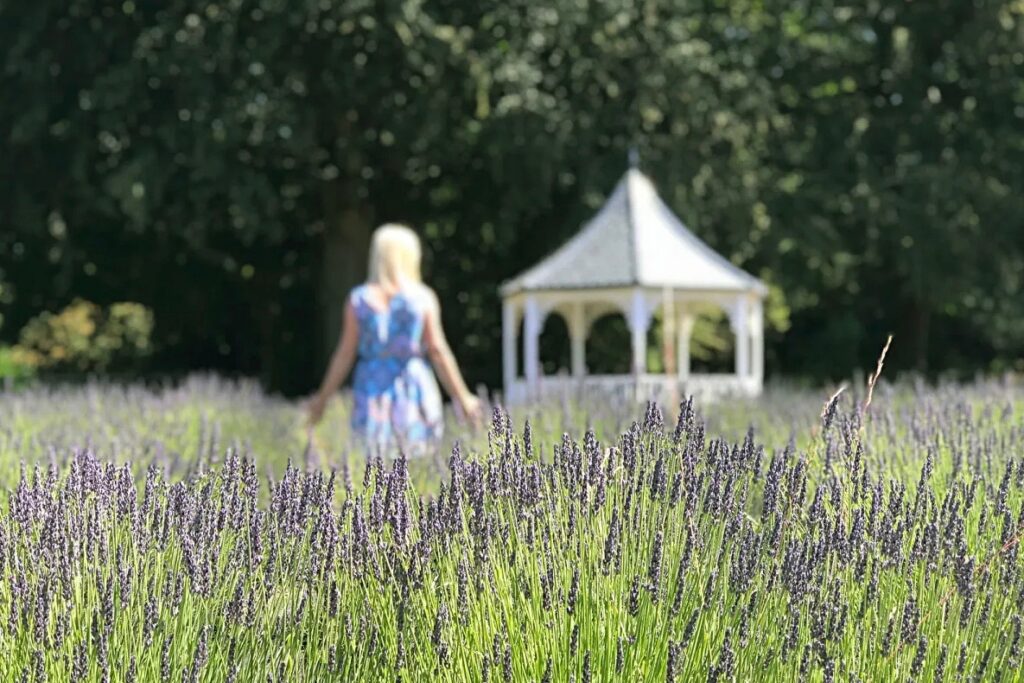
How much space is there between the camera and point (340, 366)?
6.85 m

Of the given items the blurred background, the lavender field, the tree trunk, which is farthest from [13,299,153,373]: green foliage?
the lavender field

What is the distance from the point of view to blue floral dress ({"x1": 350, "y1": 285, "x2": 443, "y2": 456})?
6.86 m

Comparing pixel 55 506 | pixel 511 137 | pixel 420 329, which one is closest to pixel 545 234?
pixel 511 137

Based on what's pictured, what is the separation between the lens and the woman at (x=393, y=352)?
679cm

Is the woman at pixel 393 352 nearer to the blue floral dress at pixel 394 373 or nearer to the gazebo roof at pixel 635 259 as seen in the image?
the blue floral dress at pixel 394 373

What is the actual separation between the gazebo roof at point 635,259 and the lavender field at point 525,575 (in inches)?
427

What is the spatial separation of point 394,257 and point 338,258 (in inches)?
514

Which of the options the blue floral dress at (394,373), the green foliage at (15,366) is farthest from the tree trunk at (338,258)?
the blue floral dress at (394,373)

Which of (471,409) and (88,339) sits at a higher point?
(88,339)

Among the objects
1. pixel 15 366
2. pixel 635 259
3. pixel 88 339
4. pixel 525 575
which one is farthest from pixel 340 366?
pixel 88 339

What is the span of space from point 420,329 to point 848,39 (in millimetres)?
15737

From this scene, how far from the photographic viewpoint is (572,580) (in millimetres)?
2910

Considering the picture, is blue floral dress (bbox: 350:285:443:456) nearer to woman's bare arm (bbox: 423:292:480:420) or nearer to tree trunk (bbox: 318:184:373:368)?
woman's bare arm (bbox: 423:292:480:420)

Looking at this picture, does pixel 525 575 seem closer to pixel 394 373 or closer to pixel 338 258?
pixel 394 373
